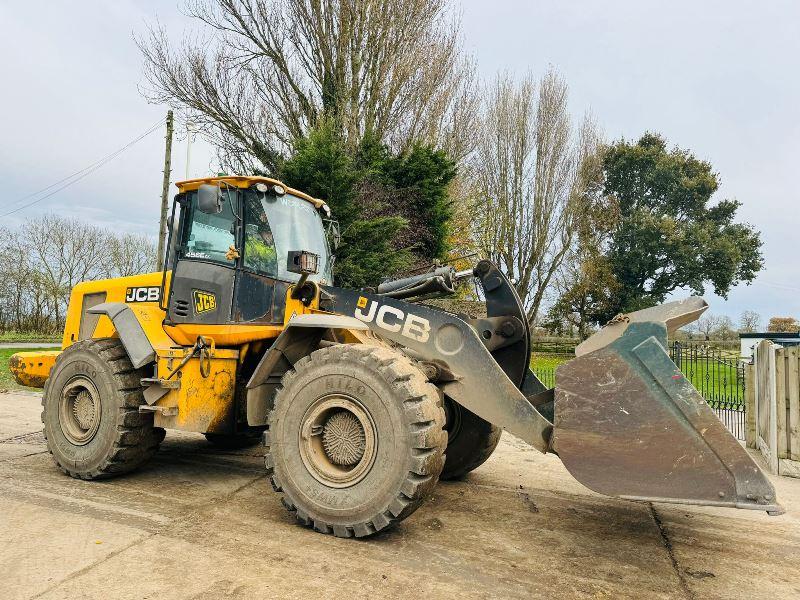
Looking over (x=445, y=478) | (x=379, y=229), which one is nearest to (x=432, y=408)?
(x=445, y=478)

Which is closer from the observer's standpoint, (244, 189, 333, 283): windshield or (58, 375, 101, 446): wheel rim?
(244, 189, 333, 283): windshield

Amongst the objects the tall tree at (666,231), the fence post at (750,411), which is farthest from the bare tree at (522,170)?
the fence post at (750,411)

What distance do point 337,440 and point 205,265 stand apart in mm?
2188

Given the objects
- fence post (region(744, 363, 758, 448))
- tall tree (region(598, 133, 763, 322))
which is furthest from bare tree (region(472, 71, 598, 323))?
fence post (region(744, 363, 758, 448))

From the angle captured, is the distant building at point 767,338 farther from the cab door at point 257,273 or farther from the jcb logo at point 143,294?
the jcb logo at point 143,294

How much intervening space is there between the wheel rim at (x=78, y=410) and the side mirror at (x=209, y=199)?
6.71ft

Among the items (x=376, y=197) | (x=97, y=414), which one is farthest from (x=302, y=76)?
(x=97, y=414)

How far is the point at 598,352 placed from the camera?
11.5 feet

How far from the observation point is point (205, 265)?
521 centimetres

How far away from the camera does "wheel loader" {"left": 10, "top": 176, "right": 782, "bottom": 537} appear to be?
11.1 feet

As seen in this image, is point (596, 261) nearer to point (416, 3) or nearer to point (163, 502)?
point (416, 3)

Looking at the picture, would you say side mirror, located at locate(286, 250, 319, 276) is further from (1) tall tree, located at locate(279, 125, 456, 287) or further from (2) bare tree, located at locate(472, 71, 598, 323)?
(2) bare tree, located at locate(472, 71, 598, 323)

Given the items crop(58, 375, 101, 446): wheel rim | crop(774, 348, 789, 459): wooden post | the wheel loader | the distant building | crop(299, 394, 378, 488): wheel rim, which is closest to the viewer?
the wheel loader

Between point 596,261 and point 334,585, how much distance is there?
28.9m
